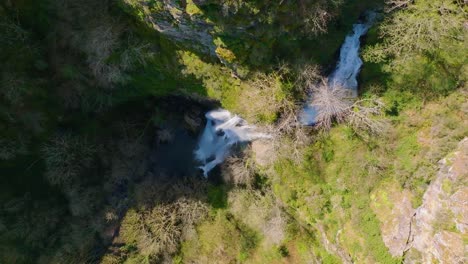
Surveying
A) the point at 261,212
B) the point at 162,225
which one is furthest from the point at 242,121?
the point at 162,225

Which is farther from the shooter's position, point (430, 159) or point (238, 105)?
point (238, 105)

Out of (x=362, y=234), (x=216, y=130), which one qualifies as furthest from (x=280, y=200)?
(x=216, y=130)

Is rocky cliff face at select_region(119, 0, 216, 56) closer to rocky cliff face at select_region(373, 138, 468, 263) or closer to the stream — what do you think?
the stream

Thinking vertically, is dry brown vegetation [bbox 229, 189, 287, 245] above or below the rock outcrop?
below

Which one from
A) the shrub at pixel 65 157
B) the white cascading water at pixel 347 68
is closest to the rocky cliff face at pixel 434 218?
the white cascading water at pixel 347 68

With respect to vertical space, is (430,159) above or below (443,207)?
above

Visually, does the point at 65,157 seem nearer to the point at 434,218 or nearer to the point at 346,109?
the point at 346,109

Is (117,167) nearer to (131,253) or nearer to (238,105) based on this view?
(131,253)

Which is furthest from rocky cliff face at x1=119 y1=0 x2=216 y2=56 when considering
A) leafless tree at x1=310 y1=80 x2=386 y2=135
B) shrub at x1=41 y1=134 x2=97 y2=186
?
shrub at x1=41 y1=134 x2=97 y2=186
